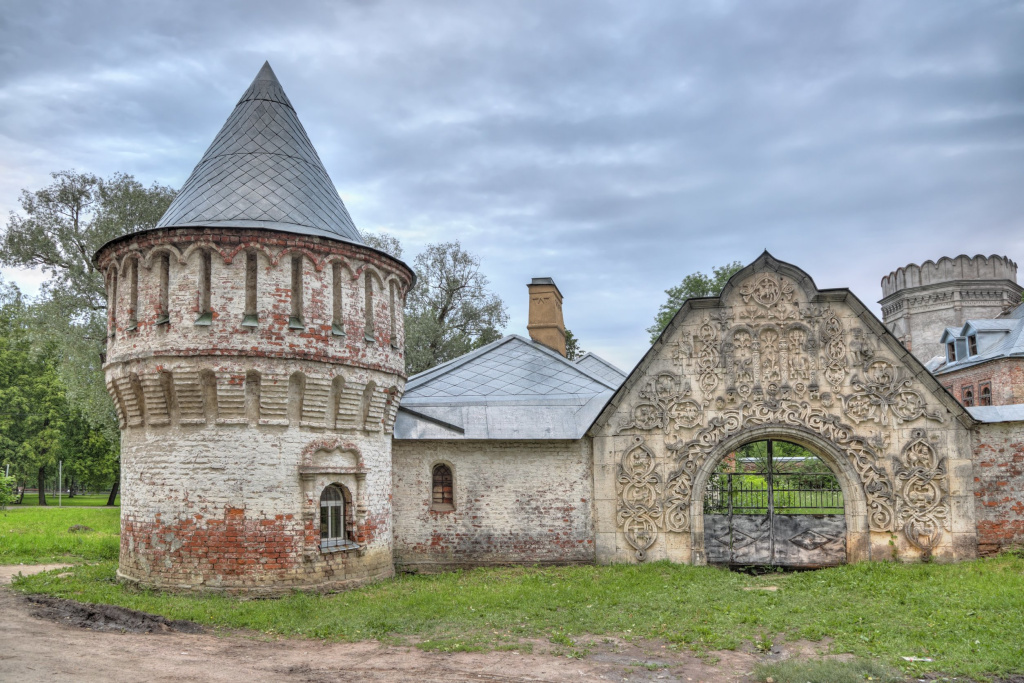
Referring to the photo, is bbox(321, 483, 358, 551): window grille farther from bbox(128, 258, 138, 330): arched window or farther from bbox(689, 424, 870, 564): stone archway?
bbox(689, 424, 870, 564): stone archway

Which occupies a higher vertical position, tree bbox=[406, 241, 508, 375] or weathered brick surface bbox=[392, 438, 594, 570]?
tree bbox=[406, 241, 508, 375]

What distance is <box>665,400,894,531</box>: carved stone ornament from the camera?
14.4m

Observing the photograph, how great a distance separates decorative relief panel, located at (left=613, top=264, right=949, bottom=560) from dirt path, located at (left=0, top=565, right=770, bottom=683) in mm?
5458

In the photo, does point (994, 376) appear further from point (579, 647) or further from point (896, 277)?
point (579, 647)

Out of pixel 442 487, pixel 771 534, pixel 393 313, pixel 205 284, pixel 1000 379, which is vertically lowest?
pixel 771 534

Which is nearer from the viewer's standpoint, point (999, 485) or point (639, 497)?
point (999, 485)

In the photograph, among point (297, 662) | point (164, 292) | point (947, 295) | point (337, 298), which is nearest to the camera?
point (297, 662)

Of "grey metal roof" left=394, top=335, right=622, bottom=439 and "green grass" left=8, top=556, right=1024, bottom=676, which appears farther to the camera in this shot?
"grey metal roof" left=394, top=335, right=622, bottom=439

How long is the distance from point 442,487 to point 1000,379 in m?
23.2

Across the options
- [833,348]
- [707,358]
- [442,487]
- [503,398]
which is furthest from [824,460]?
[442,487]

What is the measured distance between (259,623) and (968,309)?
38.8m

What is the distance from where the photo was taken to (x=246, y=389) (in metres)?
12.8

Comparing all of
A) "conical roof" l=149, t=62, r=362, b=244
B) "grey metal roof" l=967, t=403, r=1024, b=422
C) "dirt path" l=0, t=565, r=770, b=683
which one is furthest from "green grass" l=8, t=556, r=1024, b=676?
"conical roof" l=149, t=62, r=362, b=244

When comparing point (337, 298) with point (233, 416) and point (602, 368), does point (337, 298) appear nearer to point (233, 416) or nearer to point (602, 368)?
point (233, 416)
